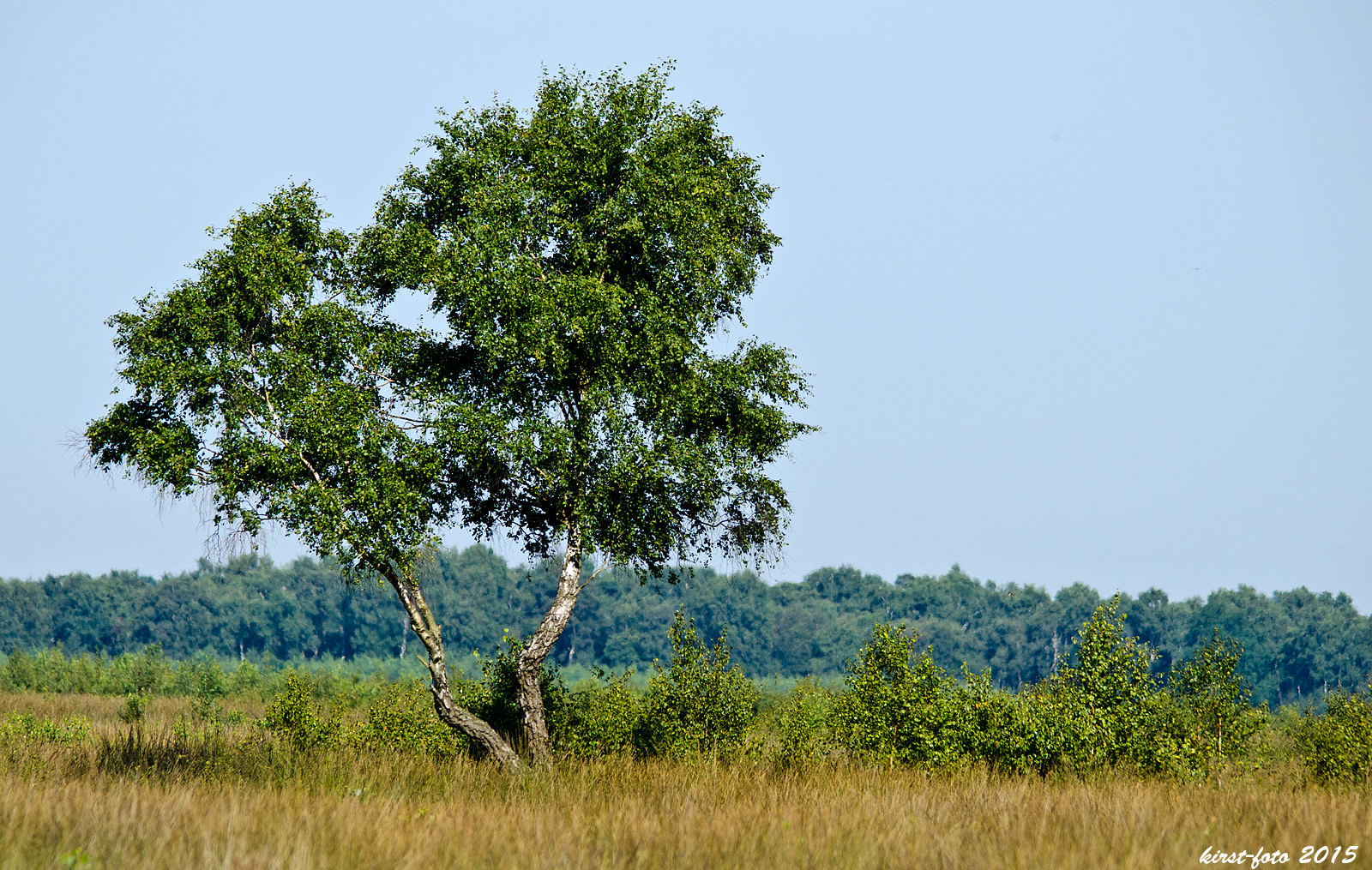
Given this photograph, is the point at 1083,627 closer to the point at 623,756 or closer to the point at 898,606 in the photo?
the point at 623,756

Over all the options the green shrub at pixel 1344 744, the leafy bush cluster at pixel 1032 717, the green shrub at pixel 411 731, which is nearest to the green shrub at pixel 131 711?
the green shrub at pixel 411 731

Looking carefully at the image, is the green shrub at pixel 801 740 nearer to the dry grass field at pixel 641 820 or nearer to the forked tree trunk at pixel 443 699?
the dry grass field at pixel 641 820

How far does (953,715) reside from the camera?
19047 millimetres

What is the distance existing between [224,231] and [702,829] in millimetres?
13906

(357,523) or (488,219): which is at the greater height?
(488,219)

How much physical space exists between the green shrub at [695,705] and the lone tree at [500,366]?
2.50 m

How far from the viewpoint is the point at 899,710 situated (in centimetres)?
1950

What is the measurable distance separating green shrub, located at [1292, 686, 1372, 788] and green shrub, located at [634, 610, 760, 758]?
10.6m

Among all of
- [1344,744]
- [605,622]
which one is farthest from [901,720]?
[605,622]

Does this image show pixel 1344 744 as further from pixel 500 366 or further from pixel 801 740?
pixel 500 366

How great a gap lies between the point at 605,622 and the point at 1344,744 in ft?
371

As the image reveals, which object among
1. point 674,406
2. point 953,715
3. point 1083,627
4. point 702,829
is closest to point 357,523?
point 674,406

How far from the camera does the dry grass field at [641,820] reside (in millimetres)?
9812

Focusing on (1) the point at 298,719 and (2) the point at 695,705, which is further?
(1) the point at 298,719
